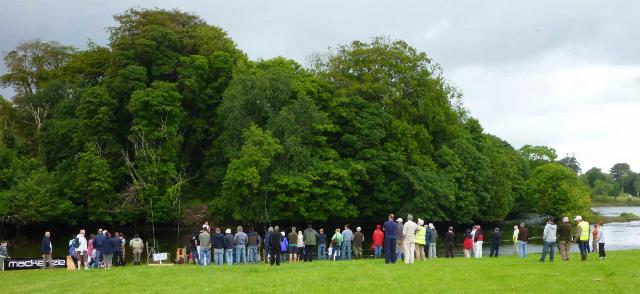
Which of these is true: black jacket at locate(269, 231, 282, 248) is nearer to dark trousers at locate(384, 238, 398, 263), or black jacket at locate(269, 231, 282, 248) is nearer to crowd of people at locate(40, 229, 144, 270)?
dark trousers at locate(384, 238, 398, 263)

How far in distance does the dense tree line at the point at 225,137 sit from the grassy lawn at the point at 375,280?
29.3m

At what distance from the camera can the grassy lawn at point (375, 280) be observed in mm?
17953

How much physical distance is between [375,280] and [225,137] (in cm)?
4048

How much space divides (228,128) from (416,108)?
19.4 metres

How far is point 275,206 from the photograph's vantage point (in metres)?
55.4

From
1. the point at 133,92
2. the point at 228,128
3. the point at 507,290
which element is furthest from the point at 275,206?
the point at 507,290

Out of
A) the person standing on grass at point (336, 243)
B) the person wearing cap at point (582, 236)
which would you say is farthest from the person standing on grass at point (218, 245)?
the person wearing cap at point (582, 236)

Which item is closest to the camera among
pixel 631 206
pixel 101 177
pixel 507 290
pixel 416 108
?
pixel 507 290

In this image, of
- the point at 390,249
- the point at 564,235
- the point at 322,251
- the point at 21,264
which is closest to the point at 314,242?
the point at 322,251

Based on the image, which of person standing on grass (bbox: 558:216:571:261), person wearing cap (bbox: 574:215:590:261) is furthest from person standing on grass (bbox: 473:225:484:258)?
person standing on grass (bbox: 558:216:571:261)

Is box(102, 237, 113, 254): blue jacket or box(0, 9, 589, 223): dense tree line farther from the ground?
box(0, 9, 589, 223): dense tree line

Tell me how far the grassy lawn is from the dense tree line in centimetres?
2927

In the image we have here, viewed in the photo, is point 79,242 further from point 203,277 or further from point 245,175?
point 245,175

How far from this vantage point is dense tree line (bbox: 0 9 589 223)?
56.8m
